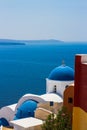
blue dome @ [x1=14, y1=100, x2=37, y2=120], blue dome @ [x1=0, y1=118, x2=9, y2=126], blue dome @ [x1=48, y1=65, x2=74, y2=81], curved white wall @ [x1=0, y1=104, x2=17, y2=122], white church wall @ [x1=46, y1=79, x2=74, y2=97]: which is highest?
blue dome @ [x1=48, y1=65, x2=74, y2=81]

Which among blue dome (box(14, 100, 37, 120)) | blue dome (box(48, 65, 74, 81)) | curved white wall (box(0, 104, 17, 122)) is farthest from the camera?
blue dome (box(48, 65, 74, 81))

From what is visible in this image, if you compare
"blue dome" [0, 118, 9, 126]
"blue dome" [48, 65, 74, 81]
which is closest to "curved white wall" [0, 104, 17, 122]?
"blue dome" [0, 118, 9, 126]

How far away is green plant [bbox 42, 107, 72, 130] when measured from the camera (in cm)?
1526

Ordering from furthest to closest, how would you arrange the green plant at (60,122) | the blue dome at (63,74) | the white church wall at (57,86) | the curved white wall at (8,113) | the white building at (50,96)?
the blue dome at (63,74) < the white church wall at (57,86) < the curved white wall at (8,113) < the white building at (50,96) < the green plant at (60,122)

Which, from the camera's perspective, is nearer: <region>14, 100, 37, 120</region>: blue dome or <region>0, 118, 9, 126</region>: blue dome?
<region>14, 100, 37, 120</region>: blue dome

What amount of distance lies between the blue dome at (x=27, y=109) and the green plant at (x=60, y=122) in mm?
3771

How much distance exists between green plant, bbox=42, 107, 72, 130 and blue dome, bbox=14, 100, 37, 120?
377 cm

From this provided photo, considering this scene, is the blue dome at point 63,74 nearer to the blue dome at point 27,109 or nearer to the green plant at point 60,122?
the blue dome at point 27,109

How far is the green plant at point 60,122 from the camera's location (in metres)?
15.3

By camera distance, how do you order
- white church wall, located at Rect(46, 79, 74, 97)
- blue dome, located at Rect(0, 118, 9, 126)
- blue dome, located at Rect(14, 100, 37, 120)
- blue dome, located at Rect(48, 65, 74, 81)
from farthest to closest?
blue dome, located at Rect(48, 65, 74, 81) → white church wall, located at Rect(46, 79, 74, 97) → blue dome, located at Rect(0, 118, 9, 126) → blue dome, located at Rect(14, 100, 37, 120)

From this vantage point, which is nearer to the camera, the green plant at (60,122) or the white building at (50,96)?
the green plant at (60,122)

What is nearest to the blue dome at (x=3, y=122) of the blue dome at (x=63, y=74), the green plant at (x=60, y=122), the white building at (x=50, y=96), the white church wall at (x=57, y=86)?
the white building at (x=50, y=96)

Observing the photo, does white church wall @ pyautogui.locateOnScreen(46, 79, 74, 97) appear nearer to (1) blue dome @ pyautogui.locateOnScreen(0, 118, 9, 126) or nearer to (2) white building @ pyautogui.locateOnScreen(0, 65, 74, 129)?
(2) white building @ pyautogui.locateOnScreen(0, 65, 74, 129)

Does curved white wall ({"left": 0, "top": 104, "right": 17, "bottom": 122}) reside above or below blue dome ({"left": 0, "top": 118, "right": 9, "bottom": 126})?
above
